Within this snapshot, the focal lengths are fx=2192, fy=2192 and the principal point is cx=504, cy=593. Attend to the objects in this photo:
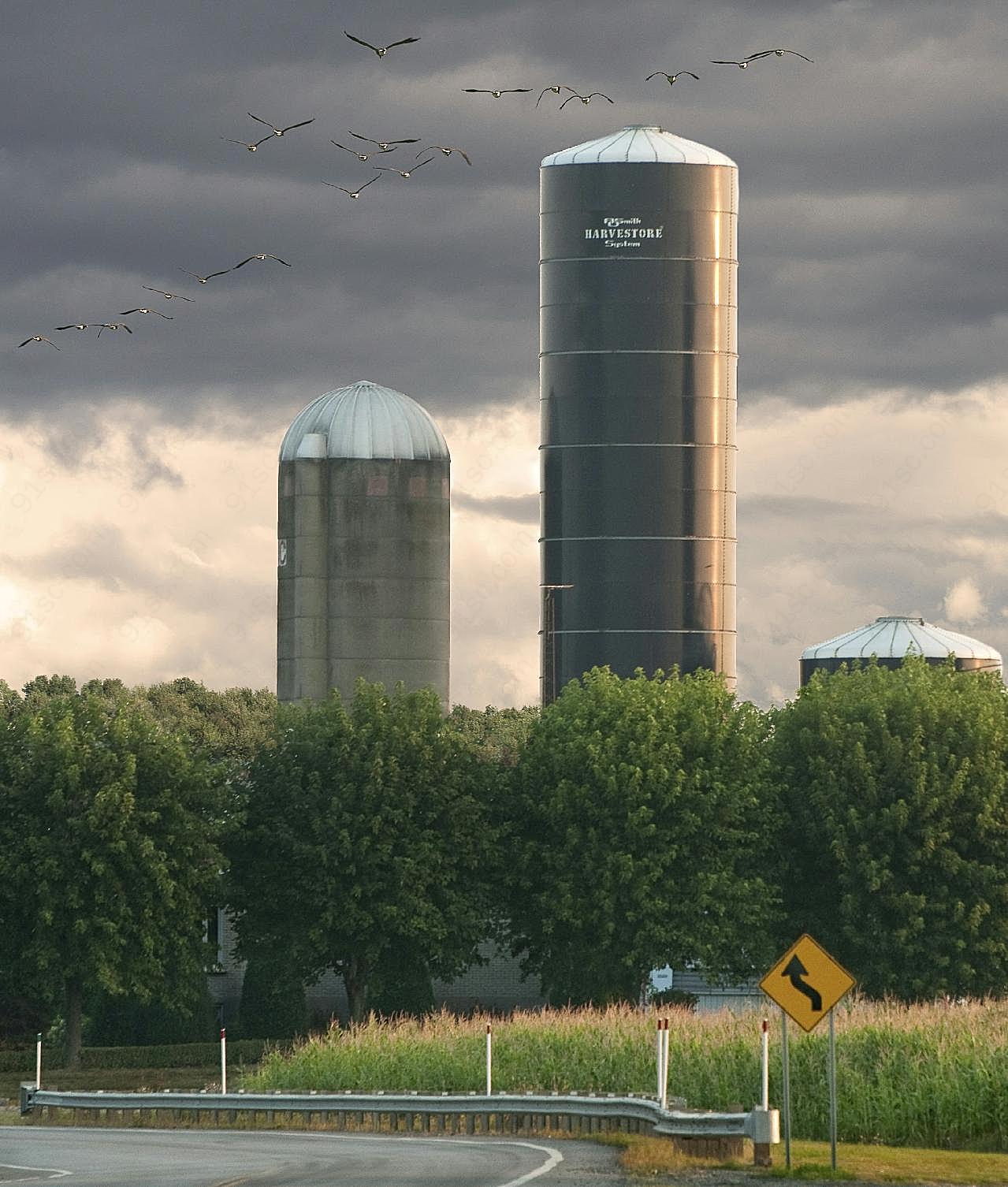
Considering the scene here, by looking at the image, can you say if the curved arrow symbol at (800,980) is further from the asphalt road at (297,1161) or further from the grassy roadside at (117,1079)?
the grassy roadside at (117,1079)

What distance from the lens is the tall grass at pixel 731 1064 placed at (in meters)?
33.8

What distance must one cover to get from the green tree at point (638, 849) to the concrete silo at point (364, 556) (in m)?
33.7

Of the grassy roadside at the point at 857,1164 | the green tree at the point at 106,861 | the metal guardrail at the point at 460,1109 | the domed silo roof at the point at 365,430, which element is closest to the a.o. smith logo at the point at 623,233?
the domed silo roof at the point at 365,430

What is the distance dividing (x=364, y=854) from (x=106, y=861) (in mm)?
6984

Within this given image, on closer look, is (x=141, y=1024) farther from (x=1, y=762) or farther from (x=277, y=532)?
(x=277, y=532)

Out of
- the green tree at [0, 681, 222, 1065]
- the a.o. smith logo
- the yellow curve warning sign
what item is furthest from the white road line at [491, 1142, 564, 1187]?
the a.o. smith logo

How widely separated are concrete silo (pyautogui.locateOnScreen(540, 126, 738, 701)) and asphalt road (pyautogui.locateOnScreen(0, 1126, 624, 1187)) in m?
80.0

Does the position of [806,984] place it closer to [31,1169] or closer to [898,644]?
[31,1169]

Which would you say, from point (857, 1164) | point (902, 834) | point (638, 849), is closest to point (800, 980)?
point (857, 1164)

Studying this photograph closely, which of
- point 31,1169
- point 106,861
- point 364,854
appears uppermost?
point 364,854

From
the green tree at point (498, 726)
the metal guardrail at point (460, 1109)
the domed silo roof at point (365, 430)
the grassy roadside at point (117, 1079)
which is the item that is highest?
the domed silo roof at point (365, 430)

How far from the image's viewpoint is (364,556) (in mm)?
97625

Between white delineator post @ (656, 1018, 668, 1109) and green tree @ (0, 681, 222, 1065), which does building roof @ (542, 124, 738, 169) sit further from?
white delineator post @ (656, 1018, 668, 1109)

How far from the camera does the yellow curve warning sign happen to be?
2623 cm
